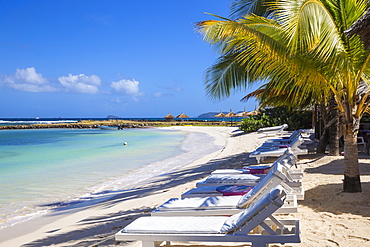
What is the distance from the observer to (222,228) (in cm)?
255

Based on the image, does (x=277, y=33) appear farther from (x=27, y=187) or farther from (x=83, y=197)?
(x=27, y=187)

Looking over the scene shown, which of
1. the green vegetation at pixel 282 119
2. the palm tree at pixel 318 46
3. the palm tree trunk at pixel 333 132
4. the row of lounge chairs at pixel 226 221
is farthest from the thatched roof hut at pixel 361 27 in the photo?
the green vegetation at pixel 282 119

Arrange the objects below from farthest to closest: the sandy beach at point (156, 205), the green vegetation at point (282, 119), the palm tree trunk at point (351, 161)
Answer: the green vegetation at point (282, 119) < the palm tree trunk at point (351, 161) < the sandy beach at point (156, 205)

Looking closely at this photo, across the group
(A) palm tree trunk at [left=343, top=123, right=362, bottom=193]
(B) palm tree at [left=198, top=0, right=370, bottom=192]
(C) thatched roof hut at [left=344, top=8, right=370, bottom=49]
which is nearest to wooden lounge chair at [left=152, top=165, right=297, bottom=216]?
(A) palm tree trunk at [left=343, top=123, right=362, bottom=193]

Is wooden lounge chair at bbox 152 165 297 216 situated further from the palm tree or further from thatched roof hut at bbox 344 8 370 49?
thatched roof hut at bbox 344 8 370 49

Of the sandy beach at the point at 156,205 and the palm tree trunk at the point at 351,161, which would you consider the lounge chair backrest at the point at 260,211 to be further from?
the palm tree trunk at the point at 351,161

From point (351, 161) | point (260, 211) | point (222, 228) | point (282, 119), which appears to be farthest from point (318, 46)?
point (282, 119)

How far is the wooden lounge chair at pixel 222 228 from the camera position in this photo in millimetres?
2373

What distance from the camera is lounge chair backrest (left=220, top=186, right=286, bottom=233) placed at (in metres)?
2.29

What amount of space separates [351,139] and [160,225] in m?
3.21

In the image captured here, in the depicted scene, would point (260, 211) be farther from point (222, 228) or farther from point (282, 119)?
point (282, 119)

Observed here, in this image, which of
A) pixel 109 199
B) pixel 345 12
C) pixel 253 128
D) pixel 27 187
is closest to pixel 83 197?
pixel 109 199

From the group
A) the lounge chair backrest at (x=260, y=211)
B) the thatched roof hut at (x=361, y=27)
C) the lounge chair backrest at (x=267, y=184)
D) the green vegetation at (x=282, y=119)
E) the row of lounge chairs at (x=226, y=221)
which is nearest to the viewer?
the lounge chair backrest at (x=260, y=211)

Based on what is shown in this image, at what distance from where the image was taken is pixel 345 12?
15.2 feet
